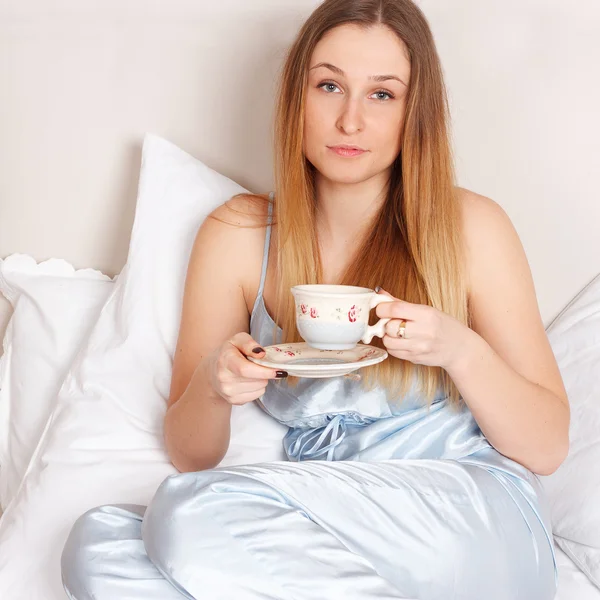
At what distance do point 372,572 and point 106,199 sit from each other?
113cm

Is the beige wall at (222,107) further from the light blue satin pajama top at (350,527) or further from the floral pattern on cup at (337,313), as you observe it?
the floral pattern on cup at (337,313)

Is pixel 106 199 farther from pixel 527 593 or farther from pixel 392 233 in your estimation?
pixel 527 593

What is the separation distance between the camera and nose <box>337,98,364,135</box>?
4.28 feet

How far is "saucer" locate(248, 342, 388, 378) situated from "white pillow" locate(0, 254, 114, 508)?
2.32 feet

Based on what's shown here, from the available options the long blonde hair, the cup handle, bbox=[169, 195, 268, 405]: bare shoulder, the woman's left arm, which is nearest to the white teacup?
the cup handle

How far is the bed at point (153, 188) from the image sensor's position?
4.91 ft

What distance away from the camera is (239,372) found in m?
1.09

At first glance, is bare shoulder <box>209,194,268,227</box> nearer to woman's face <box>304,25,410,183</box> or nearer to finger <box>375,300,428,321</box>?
woman's face <box>304,25,410,183</box>

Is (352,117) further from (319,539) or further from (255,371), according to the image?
(319,539)

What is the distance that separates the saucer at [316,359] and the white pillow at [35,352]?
71cm

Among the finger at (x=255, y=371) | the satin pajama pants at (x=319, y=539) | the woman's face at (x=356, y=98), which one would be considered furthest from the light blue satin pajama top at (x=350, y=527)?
the woman's face at (x=356, y=98)

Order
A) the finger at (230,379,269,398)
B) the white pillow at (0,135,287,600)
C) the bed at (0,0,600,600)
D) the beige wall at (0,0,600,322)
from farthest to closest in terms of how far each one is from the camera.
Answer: the beige wall at (0,0,600,322)
the bed at (0,0,600,600)
the white pillow at (0,135,287,600)
the finger at (230,379,269,398)

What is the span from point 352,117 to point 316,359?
42 centimetres

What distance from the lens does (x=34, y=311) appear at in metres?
1.76
